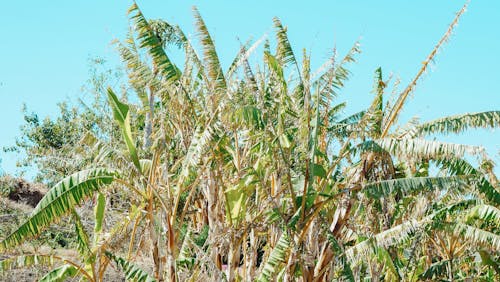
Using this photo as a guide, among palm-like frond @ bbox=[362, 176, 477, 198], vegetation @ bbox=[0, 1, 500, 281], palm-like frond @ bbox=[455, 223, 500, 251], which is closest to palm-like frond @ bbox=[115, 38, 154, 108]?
vegetation @ bbox=[0, 1, 500, 281]

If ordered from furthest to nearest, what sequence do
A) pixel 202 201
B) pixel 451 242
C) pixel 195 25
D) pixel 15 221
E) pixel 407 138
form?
pixel 451 242
pixel 15 221
pixel 202 201
pixel 195 25
pixel 407 138

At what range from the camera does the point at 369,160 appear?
489 inches

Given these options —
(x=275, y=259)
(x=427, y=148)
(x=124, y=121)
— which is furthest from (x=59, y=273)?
(x=427, y=148)

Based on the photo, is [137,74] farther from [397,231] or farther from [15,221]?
[15,221]

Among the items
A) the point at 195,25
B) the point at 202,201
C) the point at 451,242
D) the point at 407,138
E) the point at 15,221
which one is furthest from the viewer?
the point at 451,242

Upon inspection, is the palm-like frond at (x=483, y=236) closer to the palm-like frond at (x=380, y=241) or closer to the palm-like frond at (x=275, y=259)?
the palm-like frond at (x=380, y=241)

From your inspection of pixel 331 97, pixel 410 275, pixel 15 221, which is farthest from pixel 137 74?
pixel 410 275

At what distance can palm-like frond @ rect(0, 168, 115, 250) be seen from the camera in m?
10.1

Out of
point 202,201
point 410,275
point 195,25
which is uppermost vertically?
point 195,25

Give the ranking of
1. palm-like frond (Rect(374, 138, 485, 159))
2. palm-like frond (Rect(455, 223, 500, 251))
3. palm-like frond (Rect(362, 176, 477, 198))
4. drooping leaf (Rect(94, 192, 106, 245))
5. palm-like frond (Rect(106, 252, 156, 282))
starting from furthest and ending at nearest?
palm-like frond (Rect(455, 223, 500, 251)) < drooping leaf (Rect(94, 192, 106, 245)) < palm-like frond (Rect(106, 252, 156, 282)) < palm-like frond (Rect(362, 176, 477, 198)) < palm-like frond (Rect(374, 138, 485, 159))

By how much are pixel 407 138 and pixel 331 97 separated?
1470mm

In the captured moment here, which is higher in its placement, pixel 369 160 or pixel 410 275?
pixel 369 160

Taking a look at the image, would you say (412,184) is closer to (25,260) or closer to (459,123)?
(459,123)

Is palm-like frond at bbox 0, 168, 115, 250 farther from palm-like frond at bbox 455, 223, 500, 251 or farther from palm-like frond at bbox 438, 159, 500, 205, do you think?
palm-like frond at bbox 455, 223, 500, 251
